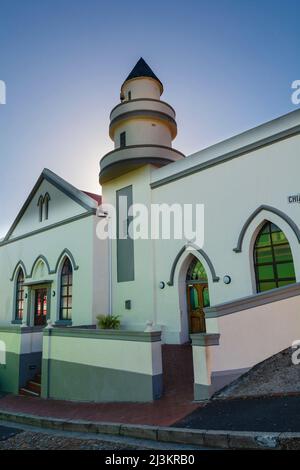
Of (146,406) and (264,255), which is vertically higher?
(264,255)

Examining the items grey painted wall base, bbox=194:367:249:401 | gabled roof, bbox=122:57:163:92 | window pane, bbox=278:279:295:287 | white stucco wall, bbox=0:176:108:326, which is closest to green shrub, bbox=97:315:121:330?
white stucco wall, bbox=0:176:108:326

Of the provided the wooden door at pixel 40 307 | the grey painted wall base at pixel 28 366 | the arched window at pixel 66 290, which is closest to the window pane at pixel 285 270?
the grey painted wall base at pixel 28 366

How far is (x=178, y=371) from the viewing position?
351 inches

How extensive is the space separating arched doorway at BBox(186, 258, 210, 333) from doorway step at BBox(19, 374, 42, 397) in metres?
5.56

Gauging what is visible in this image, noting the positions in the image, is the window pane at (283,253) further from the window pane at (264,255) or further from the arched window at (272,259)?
the window pane at (264,255)

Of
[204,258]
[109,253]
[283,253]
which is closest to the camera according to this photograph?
[283,253]

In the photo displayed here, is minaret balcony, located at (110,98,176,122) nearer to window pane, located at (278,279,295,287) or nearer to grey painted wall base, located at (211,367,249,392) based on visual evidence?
window pane, located at (278,279,295,287)

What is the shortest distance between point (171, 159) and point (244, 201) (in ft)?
16.3

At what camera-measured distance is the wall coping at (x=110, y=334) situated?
759 cm

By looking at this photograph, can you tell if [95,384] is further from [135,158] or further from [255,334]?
[135,158]

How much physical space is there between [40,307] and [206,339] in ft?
43.8

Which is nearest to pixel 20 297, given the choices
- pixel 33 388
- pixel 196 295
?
pixel 33 388

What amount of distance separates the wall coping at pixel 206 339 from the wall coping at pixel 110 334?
120 centimetres
